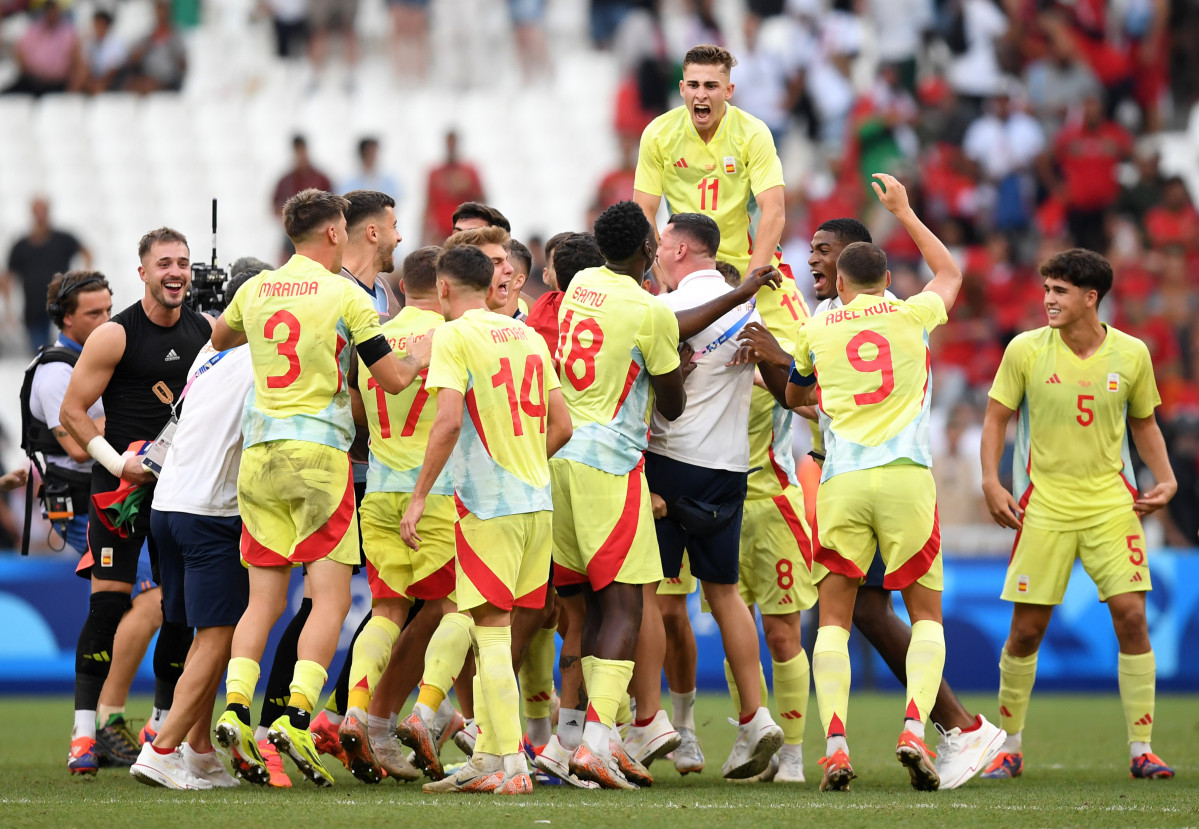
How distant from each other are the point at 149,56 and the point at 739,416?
51.4ft

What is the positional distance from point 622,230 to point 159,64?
15406mm

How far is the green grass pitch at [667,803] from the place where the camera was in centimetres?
609

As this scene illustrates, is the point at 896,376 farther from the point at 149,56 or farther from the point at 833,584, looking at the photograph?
the point at 149,56

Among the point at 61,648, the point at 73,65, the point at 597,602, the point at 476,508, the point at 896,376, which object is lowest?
the point at 61,648

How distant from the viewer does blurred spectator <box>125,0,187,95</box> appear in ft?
69.7

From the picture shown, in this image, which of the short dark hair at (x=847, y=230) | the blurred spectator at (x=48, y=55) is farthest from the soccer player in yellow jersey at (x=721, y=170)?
the blurred spectator at (x=48, y=55)

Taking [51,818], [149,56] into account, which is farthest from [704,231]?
[149,56]

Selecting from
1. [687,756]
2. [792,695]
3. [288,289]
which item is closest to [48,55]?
[288,289]

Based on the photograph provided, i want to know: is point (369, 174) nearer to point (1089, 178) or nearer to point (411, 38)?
point (411, 38)

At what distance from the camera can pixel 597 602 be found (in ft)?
24.8

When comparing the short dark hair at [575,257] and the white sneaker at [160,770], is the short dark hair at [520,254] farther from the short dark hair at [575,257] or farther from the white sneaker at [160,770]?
the white sneaker at [160,770]

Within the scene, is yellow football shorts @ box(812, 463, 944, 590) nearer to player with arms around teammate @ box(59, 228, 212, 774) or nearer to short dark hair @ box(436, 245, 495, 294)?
short dark hair @ box(436, 245, 495, 294)

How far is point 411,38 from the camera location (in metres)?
22.2

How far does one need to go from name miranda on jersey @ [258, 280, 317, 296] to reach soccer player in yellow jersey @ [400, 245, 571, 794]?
2.32 feet
